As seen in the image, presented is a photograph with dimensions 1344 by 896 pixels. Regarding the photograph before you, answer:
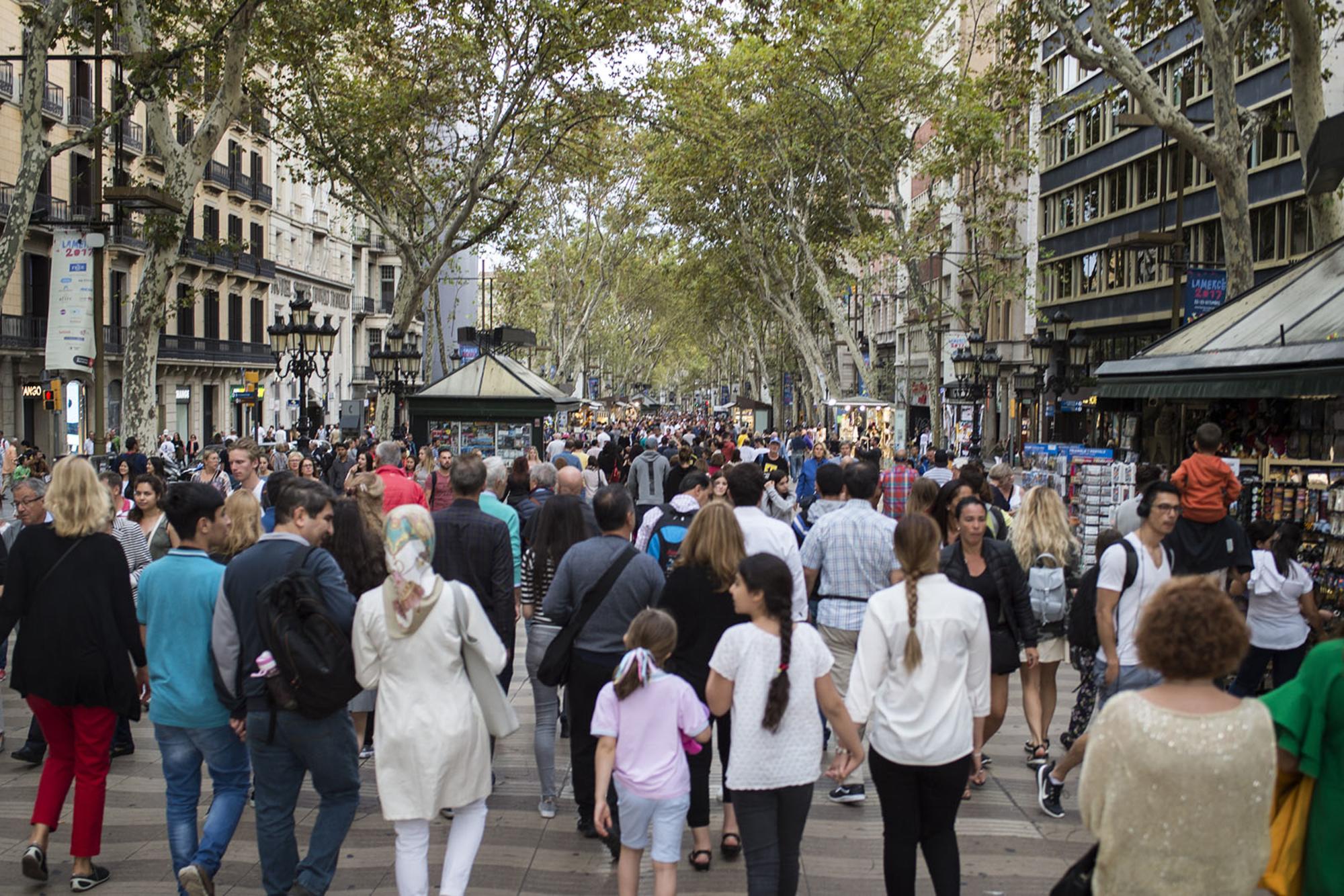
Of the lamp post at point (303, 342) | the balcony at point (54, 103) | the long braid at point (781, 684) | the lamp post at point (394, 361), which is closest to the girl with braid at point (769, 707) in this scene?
the long braid at point (781, 684)

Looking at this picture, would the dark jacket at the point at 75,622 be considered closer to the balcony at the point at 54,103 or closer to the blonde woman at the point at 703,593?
the blonde woman at the point at 703,593

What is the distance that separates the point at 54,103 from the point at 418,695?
35.8 m

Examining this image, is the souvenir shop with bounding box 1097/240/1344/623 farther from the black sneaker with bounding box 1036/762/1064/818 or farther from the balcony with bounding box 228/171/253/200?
the balcony with bounding box 228/171/253/200

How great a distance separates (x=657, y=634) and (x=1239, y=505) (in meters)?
8.32

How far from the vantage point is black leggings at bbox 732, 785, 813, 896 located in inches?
193

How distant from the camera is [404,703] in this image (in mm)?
5023

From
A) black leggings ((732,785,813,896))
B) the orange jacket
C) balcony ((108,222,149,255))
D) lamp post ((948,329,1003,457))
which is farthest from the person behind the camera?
balcony ((108,222,149,255))

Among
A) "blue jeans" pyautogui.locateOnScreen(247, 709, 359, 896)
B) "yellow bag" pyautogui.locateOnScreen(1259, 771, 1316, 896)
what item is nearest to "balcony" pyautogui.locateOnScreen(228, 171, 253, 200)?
"blue jeans" pyautogui.locateOnScreen(247, 709, 359, 896)

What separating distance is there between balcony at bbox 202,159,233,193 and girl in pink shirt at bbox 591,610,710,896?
44.3 m

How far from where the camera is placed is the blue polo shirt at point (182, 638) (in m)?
5.57

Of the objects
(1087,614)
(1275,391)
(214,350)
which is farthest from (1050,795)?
(214,350)

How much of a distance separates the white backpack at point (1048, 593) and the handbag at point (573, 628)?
258 centimetres

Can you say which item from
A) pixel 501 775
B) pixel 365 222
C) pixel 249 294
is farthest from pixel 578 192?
pixel 501 775

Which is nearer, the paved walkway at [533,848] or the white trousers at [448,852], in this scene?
the white trousers at [448,852]
